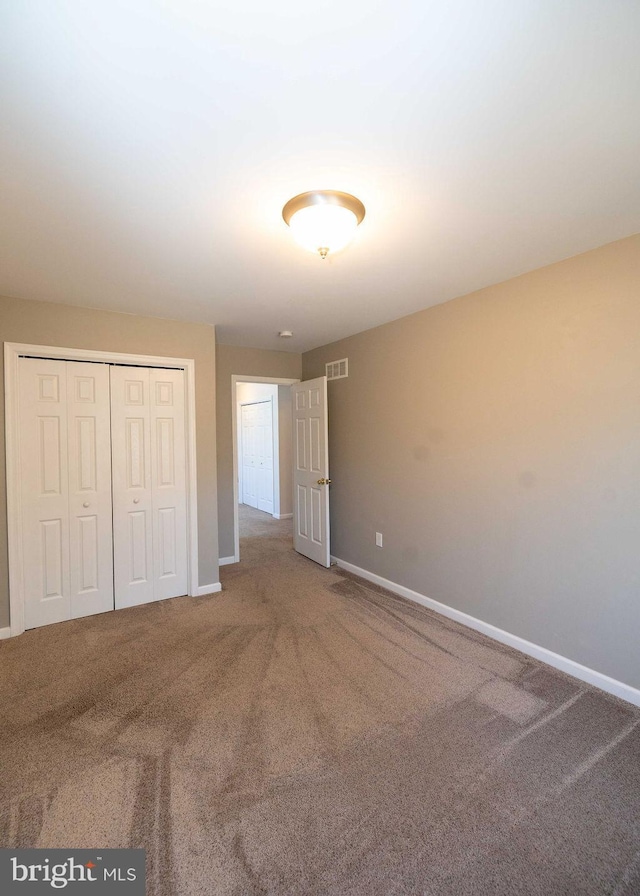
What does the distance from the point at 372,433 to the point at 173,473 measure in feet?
6.27

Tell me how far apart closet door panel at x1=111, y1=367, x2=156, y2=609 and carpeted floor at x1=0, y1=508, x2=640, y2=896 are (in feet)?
1.73

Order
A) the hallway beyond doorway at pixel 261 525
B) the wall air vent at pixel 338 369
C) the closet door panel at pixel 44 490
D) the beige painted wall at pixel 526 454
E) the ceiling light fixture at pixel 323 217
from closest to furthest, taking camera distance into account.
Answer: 1. the ceiling light fixture at pixel 323 217
2. the beige painted wall at pixel 526 454
3. the closet door panel at pixel 44 490
4. the wall air vent at pixel 338 369
5. the hallway beyond doorway at pixel 261 525

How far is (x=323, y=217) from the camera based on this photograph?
1.74 metres

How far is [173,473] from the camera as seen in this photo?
3.64 metres

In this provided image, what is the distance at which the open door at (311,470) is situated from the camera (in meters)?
4.36

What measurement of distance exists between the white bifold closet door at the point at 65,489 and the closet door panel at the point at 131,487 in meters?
0.06

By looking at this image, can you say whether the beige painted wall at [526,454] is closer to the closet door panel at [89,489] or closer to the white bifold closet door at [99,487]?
the white bifold closet door at [99,487]

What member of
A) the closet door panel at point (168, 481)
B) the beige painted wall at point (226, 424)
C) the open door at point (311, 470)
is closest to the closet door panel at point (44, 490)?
the closet door panel at point (168, 481)

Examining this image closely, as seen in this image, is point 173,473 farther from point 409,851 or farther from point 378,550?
point 409,851

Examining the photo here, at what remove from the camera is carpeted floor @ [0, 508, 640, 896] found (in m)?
1.39

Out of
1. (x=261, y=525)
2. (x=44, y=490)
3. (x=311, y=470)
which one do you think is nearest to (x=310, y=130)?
(x=44, y=490)

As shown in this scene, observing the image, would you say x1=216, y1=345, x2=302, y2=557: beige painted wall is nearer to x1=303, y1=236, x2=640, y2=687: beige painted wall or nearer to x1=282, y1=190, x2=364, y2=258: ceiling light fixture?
x1=303, y1=236, x2=640, y2=687: beige painted wall

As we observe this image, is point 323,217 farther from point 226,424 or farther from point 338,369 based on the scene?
point 226,424

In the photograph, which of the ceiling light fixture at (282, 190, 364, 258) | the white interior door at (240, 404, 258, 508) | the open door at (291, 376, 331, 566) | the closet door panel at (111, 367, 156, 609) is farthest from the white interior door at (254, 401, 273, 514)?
the ceiling light fixture at (282, 190, 364, 258)
